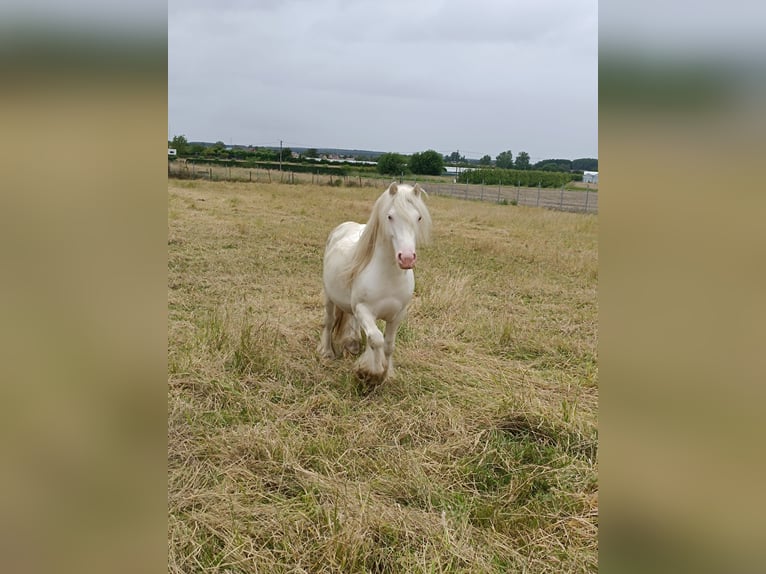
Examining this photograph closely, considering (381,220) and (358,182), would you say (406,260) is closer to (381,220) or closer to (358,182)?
(381,220)

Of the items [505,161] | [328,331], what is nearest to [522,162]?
[505,161]

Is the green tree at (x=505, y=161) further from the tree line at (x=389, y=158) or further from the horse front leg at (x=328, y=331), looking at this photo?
the horse front leg at (x=328, y=331)

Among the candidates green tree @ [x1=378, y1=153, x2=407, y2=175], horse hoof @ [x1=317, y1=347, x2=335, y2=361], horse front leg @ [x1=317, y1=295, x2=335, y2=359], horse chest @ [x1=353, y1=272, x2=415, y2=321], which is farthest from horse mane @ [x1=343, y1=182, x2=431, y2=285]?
green tree @ [x1=378, y1=153, x2=407, y2=175]

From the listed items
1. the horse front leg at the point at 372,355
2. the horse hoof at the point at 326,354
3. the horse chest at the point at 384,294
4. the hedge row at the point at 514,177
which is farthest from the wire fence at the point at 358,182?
the horse front leg at the point at 372,355

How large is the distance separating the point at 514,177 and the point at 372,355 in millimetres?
36260

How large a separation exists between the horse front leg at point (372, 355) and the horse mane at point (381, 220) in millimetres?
355

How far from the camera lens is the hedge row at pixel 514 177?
34.4 meters

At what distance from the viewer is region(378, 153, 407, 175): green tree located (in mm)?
31516

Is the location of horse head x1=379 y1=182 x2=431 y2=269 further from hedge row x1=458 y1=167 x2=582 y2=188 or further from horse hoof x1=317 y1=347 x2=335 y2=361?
hedge row x1=458 y1=167 x2=582 y2=188

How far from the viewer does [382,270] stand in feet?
12.0

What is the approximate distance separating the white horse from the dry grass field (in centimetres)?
31
